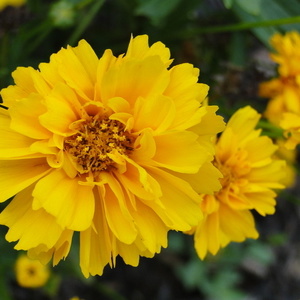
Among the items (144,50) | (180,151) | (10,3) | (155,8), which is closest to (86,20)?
(155,8)

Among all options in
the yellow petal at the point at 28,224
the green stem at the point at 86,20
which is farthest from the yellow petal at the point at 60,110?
the green stem at the point at 86,20

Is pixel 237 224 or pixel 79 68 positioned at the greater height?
pixel 79 68

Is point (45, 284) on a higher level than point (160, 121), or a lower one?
lower

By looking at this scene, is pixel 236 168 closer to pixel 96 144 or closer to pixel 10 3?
pixel 96 144

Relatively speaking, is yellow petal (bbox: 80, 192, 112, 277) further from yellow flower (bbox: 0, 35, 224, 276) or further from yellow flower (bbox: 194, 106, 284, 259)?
yellow flower (bbox: 194, 106, 284, 259)

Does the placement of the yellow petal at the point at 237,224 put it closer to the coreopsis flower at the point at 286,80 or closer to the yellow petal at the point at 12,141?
the coreopsis flower at the point at 286,80

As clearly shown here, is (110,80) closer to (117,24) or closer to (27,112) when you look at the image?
(27,112)

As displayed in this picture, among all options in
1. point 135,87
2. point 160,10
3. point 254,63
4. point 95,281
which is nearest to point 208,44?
point 254,63
